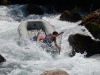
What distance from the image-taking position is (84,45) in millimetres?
11742

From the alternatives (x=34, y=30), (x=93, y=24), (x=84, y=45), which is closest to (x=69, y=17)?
(x=93, y=24)

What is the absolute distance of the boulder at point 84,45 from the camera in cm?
1172

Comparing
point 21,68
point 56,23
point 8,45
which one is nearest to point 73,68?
point 21,68

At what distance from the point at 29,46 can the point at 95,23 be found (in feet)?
13.5

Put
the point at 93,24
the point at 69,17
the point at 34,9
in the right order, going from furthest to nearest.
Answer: the point at 34,9, the point at 69,17, the point at 93,24

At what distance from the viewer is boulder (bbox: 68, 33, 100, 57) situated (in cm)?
1172

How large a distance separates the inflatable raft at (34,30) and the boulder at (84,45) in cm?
89

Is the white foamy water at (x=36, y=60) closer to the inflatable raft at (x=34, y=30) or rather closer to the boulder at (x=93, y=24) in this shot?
the boulder at (x=93, y=24)

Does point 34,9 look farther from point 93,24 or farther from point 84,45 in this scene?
point 84,45

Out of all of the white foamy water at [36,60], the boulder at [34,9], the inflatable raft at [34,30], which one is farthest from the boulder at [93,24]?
the boulder at [34,9]

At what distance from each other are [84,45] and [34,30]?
11.1ft

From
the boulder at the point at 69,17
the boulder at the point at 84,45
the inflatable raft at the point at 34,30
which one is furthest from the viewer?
the boulder at the point at 69,17

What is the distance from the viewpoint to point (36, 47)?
11773 millimetres

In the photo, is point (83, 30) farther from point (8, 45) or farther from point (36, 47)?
point (8, 45)
